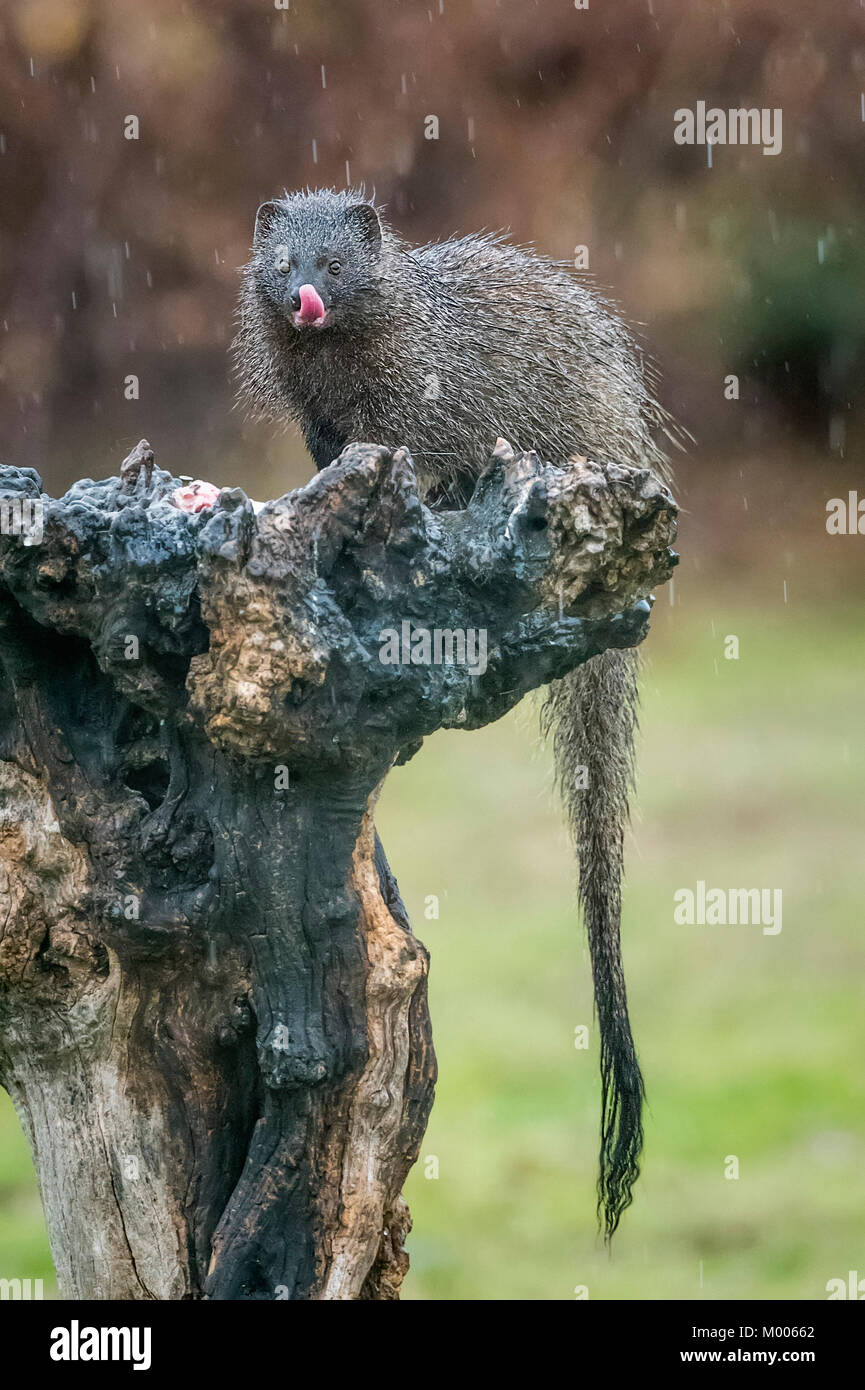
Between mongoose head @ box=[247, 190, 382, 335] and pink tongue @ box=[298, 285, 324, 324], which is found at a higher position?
mongoose head @ box=[247, 190, 382, 335]

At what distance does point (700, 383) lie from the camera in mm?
5609

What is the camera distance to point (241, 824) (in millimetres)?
1309

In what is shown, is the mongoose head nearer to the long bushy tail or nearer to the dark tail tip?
the long bushy tail

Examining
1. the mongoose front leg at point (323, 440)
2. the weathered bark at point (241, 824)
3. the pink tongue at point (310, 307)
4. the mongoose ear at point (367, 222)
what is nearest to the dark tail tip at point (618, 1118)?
the weathered bark at point (241, 824)

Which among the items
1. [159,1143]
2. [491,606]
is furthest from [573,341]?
[159,1143]

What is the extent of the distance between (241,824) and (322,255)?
97 cm

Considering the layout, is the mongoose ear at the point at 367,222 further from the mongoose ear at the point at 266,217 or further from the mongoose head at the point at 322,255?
the mongoose ear at the point at 266,217

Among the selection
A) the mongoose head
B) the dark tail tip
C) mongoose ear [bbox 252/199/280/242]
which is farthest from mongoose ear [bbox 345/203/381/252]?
the dark tail tip

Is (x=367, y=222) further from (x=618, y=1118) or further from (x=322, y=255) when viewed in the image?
(x=618, y=1118)

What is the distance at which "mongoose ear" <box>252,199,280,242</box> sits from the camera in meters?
1.96

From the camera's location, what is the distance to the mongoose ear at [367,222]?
197cm

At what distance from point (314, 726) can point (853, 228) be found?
535 centimetres

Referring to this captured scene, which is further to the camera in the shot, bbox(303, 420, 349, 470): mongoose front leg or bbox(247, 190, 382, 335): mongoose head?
bbox(303, 420, 349, 470): mongoose front leg
